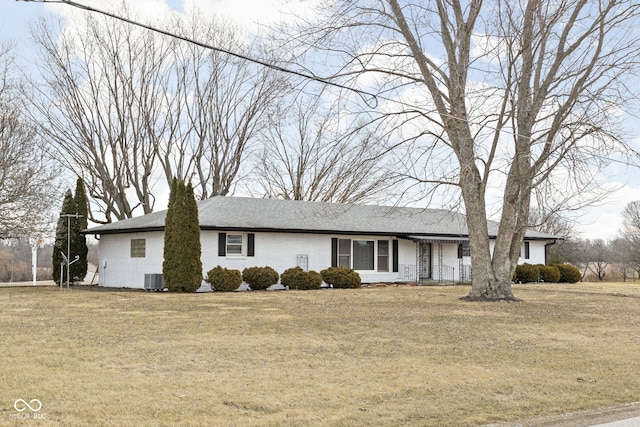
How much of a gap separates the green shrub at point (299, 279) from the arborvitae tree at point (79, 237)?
904 centimetres

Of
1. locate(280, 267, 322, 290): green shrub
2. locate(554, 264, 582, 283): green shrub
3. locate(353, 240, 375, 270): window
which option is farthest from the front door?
locate(554, 264, 582, 283): green shrub

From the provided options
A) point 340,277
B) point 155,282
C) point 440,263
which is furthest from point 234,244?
point 440,263

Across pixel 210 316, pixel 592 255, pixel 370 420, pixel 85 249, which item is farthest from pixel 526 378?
pixel 592 255

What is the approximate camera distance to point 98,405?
5.93 meters

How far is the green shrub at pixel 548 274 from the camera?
31148mm

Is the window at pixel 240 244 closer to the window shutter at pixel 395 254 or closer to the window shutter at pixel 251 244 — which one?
the window shutter at pixel 251 244

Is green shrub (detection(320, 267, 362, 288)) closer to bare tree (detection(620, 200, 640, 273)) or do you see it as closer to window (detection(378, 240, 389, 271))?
window (detection(378, 240, 389, 271))

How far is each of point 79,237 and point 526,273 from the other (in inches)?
810

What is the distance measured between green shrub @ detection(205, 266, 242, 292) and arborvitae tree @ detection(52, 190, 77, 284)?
7246 millimetres

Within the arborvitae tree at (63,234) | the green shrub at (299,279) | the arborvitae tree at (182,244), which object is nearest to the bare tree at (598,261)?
the green shrub at (299,279)

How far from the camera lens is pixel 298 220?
26703 mm

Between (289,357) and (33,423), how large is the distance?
3975mm

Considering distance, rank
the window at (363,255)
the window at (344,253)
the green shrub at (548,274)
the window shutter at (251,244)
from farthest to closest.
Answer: the green shrub at (548,274) < the window at (363,255) < the window at (344,253) < the window shutter at (251,244)

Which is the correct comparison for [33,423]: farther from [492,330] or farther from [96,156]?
[96,156]
